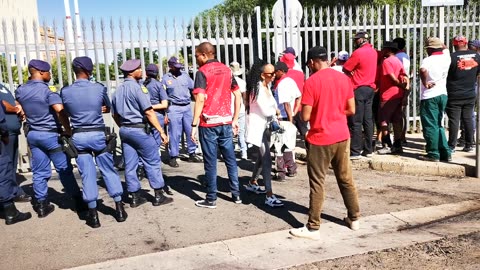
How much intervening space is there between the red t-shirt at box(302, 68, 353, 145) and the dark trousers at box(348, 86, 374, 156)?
274 centimetres

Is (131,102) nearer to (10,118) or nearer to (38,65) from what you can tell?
(38,65)

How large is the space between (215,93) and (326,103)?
1.47 metres

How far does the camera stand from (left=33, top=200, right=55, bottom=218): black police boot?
17.9 ft

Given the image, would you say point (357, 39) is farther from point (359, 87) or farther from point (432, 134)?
point (432, 134)

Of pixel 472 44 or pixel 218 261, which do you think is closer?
pixel 218 261

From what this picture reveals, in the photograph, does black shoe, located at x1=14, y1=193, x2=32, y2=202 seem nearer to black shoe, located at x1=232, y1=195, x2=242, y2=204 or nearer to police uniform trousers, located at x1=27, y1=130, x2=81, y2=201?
police uniform trousers, located at x1=27, y1=130, x2=81, y2=201

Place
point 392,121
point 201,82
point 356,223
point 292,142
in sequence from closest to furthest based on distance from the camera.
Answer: point 356,223
point 201,82
point 292,142
point 392,121

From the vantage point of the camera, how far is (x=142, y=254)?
4227 mm

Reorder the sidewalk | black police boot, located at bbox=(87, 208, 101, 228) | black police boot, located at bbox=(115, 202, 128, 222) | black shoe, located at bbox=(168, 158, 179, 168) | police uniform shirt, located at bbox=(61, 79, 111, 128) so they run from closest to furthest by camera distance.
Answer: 1. police uniform shirt, located at bbox=(61, 79, 111, 128)
2. black police boot, located at bbox=(87, 208, 101, 228)
3. black police boot, located at bbox=(115, 202, 128, 222)
4. the sidewalk
5. black shoe, located at bbox=(168, 158, 179, 168)

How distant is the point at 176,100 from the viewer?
784 centimetres

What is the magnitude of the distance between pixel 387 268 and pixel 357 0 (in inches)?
724

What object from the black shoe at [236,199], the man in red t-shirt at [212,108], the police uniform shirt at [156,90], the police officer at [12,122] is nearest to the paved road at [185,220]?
the black shoe at [236,199]

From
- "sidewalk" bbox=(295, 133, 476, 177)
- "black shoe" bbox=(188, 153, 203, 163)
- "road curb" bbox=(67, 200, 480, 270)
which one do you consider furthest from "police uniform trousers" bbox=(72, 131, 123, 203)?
"sidewalk" bbox=(295, 133, 476, 177)

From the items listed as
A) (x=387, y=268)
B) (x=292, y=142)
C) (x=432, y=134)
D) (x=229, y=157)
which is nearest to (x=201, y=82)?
(x=229, y=157)
